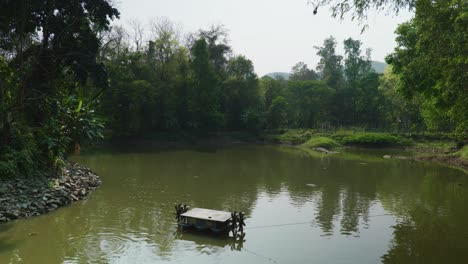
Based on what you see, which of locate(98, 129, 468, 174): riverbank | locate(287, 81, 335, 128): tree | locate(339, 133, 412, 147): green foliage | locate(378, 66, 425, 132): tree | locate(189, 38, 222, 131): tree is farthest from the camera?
locate(287, 81, 335, 128): tree

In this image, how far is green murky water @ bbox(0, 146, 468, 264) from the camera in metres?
12.0

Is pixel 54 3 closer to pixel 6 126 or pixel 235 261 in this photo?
pixel 6 126

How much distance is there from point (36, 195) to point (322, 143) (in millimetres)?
38904

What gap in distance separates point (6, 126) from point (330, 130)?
50.7 meters

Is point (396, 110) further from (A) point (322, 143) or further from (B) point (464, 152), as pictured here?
(B) point (464, 152)

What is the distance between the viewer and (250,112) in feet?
190

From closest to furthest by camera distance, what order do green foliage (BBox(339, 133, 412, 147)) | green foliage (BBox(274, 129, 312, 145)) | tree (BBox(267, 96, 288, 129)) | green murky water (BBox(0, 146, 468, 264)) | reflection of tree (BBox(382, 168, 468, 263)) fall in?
green murky water (BBox(0, 146, 468, 264)) < reflection of tree (BBox(382, 168, 468, 263)) < green foliage (BBox(339, 133, 412, 147)) < green foliage (BBox(274, 129, 312, 145)) < tree (BBox(267, 96, 288, 129))

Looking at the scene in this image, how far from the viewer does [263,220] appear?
52.1 ft

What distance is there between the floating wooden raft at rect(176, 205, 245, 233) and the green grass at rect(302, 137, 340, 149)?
37.1m

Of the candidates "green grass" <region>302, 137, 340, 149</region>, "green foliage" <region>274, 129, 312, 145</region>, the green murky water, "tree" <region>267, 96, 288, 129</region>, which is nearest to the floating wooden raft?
the green murky water

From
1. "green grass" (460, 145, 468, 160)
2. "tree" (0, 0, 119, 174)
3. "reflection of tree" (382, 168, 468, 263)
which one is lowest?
"reflection of tree" (382, 168, 468, 263)

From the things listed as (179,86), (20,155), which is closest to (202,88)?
(179,86)

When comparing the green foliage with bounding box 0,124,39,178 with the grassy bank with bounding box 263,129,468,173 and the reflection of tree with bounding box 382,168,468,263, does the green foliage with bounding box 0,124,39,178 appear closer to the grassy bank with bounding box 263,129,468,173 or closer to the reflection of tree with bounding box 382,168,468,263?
the reflection of tree with bounding box 382,168,468,263

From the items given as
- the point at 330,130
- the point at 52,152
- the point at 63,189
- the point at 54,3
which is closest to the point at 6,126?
the point at 52,152
